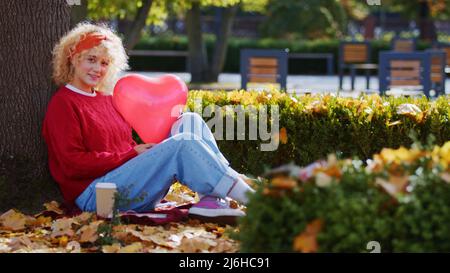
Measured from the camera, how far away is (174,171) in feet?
16.6

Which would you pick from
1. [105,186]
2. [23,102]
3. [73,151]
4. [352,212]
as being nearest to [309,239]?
[352,212]

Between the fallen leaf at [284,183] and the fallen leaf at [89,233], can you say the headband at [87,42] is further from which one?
the fallen leaf at [284,183]

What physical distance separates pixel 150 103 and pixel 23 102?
79 cm

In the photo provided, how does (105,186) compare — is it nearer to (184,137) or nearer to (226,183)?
(184,137)

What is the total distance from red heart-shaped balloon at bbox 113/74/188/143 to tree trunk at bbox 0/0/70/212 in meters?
0.51

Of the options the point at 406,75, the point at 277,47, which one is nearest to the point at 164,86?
the point at 406,75

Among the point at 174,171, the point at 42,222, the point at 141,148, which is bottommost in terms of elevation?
the point at 42,222

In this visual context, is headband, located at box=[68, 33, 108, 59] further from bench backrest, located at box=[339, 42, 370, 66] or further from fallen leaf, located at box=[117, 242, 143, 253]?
bench backrest, located at box=[339, 42, 370, 66]

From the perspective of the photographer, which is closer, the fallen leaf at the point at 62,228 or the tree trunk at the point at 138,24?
the fallen leaf at the point at 62,228

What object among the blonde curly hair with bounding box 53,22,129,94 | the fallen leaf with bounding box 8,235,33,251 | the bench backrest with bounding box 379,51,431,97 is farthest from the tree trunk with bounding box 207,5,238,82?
the fallen leaf with bounding box 8,235,33,251

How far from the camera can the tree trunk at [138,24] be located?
500 inches

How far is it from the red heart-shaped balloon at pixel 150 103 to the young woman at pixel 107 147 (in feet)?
0.22

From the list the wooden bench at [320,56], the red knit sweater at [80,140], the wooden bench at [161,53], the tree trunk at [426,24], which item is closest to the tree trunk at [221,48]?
the wooden bench at [161,53]

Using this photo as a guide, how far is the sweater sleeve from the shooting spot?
16.9 ft
